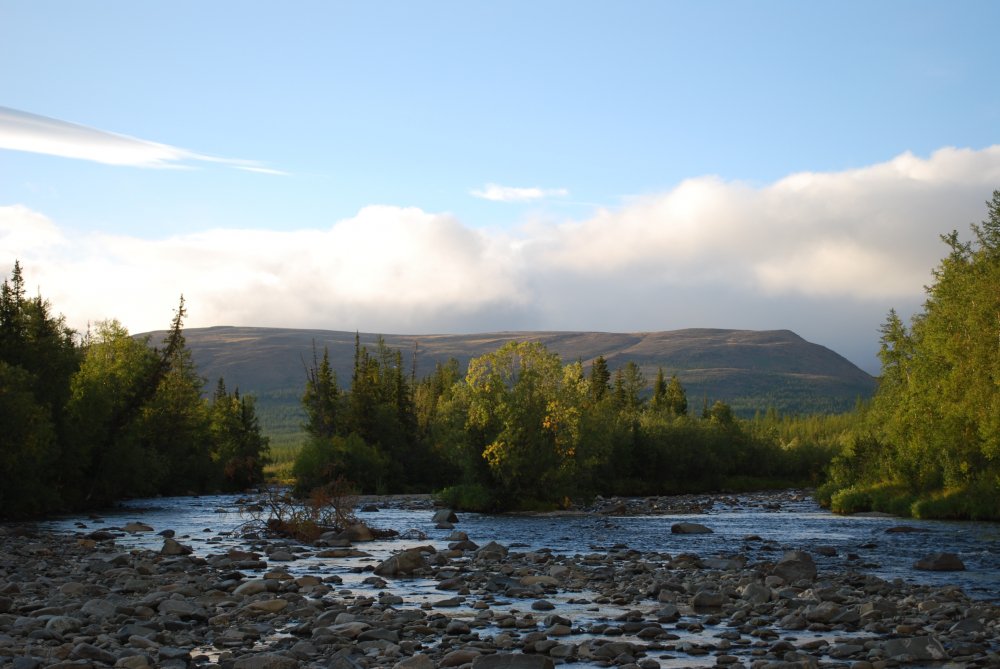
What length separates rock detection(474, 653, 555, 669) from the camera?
14.4 meters

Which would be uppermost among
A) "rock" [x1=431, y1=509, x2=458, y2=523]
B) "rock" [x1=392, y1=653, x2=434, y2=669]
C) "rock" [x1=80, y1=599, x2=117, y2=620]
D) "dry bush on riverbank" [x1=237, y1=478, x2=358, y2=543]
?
"rock" [x1=392, y1=653, x2=434, y2=669]

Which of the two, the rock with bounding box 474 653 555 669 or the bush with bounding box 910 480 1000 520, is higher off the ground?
the rock with bounding box 474 653 555 669

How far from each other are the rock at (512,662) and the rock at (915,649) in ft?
19.1

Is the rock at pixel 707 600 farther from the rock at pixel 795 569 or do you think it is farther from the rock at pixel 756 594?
the rock at pixel 795 569

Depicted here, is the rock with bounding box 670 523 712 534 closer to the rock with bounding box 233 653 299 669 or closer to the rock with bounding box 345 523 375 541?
the rock with bounding box 345 523 375 541

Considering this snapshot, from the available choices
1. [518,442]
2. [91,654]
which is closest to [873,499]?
[518,442]

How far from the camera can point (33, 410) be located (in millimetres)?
44656

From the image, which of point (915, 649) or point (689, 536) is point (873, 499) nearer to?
point (689, 536)

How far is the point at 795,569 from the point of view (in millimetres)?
25203

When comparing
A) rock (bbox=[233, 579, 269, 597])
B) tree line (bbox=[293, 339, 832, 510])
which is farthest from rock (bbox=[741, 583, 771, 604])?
tree line (bbox=[293, 339, 832, 510])

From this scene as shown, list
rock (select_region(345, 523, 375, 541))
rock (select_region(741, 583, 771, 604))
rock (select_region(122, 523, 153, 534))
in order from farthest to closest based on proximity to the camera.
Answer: rock (select_region(122, 523, 153, 534)) → rock (select_region(345, 523, 375, 541)) → rock (select_region(741, 583, 771, 604))

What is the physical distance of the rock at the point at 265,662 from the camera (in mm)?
14336

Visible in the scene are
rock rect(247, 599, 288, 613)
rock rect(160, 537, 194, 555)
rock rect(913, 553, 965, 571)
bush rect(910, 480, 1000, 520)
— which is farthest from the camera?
bush rect(910, 480, 1000, 520)

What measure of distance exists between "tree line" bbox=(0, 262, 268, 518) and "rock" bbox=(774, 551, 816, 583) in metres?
18.5
